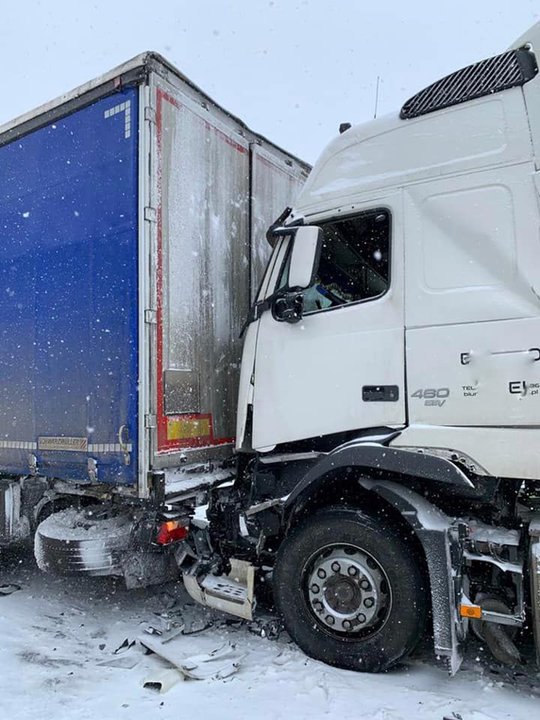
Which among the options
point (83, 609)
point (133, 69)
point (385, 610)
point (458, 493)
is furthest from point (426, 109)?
point (83, 609)

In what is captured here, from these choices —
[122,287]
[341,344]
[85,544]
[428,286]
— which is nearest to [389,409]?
[341,344]

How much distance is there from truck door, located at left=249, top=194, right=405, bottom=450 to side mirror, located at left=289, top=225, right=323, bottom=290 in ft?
0.53

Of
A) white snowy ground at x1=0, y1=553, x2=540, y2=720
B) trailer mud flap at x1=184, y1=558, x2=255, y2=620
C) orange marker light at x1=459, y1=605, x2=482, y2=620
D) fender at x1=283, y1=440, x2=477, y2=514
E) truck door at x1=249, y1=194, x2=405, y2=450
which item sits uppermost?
truck door at x1=249, y1=194, x2=405, y2=450

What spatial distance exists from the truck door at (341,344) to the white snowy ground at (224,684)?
1401 millimetres

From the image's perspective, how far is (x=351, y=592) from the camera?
149 inches

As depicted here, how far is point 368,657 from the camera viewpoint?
146 inches

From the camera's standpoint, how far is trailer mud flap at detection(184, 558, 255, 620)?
4.25m

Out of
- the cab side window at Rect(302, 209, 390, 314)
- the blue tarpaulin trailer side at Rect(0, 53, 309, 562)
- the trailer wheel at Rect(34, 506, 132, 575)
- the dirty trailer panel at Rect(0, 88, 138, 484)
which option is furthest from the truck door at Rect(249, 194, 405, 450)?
the trailer wheel at Rect(34, 506, 132, 575)

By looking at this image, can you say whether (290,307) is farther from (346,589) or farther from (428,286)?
(346,589)

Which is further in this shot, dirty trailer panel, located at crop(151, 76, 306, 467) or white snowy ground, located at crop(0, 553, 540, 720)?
dirty trailer panel, located at crop(151, 76, 306, 467)

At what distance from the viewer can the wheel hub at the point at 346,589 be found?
372 centimetres

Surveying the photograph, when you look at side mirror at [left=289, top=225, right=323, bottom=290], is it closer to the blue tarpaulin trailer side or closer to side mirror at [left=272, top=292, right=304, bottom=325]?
side mirror at [left=272, top=292, right=304, bottom=325]

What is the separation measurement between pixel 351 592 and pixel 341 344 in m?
1.52

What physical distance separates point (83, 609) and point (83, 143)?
3.66 m
